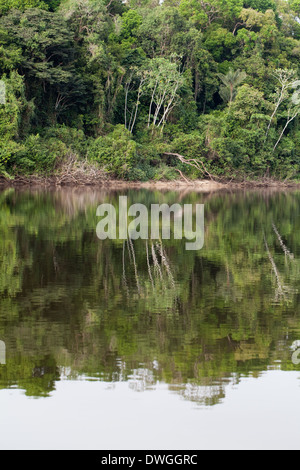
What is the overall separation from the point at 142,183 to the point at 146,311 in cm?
3507

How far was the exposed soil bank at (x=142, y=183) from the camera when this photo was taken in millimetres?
38312

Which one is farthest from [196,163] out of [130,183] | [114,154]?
[114,154]

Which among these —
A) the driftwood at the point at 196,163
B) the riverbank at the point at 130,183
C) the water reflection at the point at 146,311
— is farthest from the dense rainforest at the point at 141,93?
the water reflection at the point at 146,311

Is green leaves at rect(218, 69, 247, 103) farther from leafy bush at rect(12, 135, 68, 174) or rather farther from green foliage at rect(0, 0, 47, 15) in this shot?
leafy bush at rect(12, 135, 68, 174)

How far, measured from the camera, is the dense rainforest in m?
39.1

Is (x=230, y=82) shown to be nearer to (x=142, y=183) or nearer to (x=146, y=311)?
(x=142, y=183)

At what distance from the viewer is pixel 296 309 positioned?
325 inches

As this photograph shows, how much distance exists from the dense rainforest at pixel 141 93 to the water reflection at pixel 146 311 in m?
24.2

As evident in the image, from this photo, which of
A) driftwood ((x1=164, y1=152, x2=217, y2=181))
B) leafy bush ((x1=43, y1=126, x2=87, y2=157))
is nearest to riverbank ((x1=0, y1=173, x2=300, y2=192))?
driftwood ((x1=164, y1=152, x2=217, y2=181))

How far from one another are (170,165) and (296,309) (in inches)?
1558

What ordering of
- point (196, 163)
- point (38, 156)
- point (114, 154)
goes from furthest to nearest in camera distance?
1. point (196, 163)
2. point (114, 154)
3. point (38, 156)

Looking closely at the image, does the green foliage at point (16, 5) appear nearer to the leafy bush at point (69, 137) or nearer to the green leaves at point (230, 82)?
the leafy bush at point (69, 137)

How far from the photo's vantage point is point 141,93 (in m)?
50.0

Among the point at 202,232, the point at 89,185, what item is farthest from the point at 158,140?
the point at 202,232
